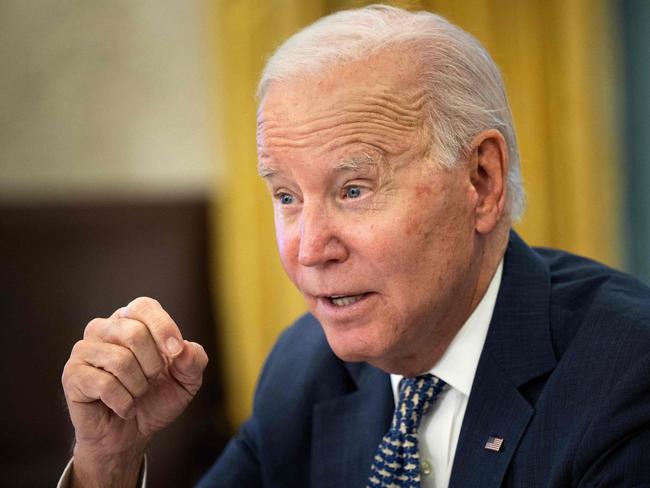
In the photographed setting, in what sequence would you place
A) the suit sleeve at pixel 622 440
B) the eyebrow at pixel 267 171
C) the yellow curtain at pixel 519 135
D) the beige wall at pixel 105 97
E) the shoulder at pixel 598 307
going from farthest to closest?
the beige wall at pixel 105 97
the yellow curtain at pixel 519 135
the eyebrow at pixel 267 171
the shoulder at pixel 598 307
the suit sleeve at pixel 622 440

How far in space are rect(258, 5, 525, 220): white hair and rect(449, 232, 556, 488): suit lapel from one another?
0.33 metres

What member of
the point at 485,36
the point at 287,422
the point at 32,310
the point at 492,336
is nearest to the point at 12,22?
the point at 32,310

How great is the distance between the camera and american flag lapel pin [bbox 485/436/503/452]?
1695 mm

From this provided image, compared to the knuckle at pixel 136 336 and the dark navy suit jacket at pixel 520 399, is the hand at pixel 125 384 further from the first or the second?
the dark navy suit jacket at pixel 520 399

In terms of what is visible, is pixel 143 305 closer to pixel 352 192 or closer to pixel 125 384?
pixel 125 384

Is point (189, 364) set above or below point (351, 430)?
above

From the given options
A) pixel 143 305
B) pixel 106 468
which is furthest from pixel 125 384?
pixel 106 468

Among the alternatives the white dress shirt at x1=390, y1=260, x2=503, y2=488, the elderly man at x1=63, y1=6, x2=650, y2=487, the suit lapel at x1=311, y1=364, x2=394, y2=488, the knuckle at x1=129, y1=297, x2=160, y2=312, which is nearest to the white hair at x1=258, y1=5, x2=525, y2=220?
the elderly man at x1=63, y1=6, x2=650, y2=487

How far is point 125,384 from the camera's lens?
177cm

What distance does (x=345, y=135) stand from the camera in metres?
1.68

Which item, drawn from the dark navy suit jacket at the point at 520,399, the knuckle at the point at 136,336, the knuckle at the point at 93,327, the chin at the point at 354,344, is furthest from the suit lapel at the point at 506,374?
the knuckle at the point at 93,327

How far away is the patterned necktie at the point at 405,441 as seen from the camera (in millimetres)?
1817

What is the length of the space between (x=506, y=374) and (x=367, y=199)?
1.43ft

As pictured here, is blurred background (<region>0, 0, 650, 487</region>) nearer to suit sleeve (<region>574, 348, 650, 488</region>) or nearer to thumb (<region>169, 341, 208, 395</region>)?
thumb (<region>169, 341, 208, 395</region>)
